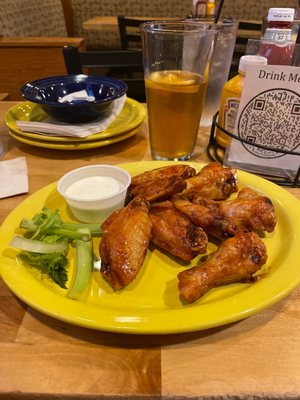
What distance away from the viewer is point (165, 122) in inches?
39.0

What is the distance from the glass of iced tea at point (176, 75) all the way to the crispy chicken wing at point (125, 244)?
384 millimetres

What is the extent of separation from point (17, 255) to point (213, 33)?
2.42 feet

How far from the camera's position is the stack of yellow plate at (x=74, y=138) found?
108 cm

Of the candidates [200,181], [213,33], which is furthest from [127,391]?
[213,33]

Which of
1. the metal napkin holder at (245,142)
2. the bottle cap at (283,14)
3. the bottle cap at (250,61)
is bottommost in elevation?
the metal napkin holder at (245,142)

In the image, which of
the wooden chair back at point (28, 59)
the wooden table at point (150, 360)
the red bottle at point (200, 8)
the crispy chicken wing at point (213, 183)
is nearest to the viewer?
the wooden table at point (150, 360)

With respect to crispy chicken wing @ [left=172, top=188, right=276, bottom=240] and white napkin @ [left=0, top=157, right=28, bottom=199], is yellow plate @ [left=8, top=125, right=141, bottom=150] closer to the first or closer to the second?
white napkin @ [left=0, top=157, right=28, bottom=199]

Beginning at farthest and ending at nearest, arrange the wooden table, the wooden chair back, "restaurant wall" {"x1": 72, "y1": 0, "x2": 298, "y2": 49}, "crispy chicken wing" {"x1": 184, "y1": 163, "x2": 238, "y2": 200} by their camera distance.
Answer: "restaurant wall" {"x1": 72, "y1": 0, "x2": 298, "y2": 49} < the wooden chair back < "crispy chicken wing" {"x1": 184, "y1": 163, "x2": 238, "y2": 200} < the wooden table

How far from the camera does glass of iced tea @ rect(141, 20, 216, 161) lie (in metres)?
0.88

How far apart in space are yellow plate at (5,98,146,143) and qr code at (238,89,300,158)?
0.41 m

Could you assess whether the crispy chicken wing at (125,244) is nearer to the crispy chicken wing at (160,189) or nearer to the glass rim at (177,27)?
the crispy chicken wing at (160,189)

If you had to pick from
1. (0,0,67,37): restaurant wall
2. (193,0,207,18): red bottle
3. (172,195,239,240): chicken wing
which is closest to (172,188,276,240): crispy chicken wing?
(172,195,239,240): chicken wing

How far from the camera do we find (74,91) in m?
1.30

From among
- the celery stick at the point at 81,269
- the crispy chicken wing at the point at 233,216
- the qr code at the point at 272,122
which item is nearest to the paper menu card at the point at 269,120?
the qr code at the point at 272,122
